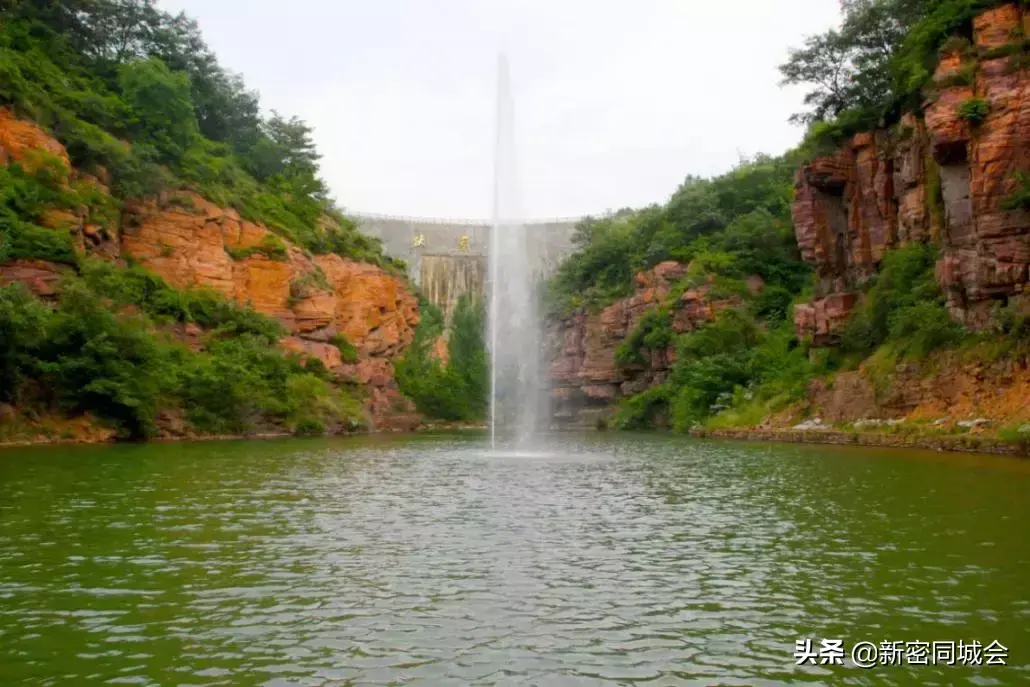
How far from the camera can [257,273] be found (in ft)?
181

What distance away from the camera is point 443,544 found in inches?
490

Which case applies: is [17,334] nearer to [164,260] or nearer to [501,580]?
[164,260]

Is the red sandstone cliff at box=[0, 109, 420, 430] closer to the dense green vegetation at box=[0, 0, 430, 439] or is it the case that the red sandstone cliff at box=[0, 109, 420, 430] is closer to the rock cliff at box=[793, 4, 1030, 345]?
the dense green vegetation at box=[0, 0, 430, 439]

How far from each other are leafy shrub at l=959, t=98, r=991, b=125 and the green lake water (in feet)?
60.2

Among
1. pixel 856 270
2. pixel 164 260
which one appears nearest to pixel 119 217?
pixel 164 260

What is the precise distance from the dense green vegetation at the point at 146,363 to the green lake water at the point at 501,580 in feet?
58.8

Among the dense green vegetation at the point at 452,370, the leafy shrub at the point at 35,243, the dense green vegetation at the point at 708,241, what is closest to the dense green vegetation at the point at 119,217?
the leafy shrub at the point at 35,243

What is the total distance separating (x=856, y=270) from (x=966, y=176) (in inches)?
467

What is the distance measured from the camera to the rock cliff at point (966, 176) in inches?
1262

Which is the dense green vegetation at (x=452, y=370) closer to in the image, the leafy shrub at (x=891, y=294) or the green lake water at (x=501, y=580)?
the leafy shrub at (x=891, y=294)

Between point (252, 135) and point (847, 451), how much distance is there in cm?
5770

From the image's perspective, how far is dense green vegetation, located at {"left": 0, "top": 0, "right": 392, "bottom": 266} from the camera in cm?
4684

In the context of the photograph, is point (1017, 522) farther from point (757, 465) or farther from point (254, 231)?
point (254, 231)

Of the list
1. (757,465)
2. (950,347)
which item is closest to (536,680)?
(757,465)
